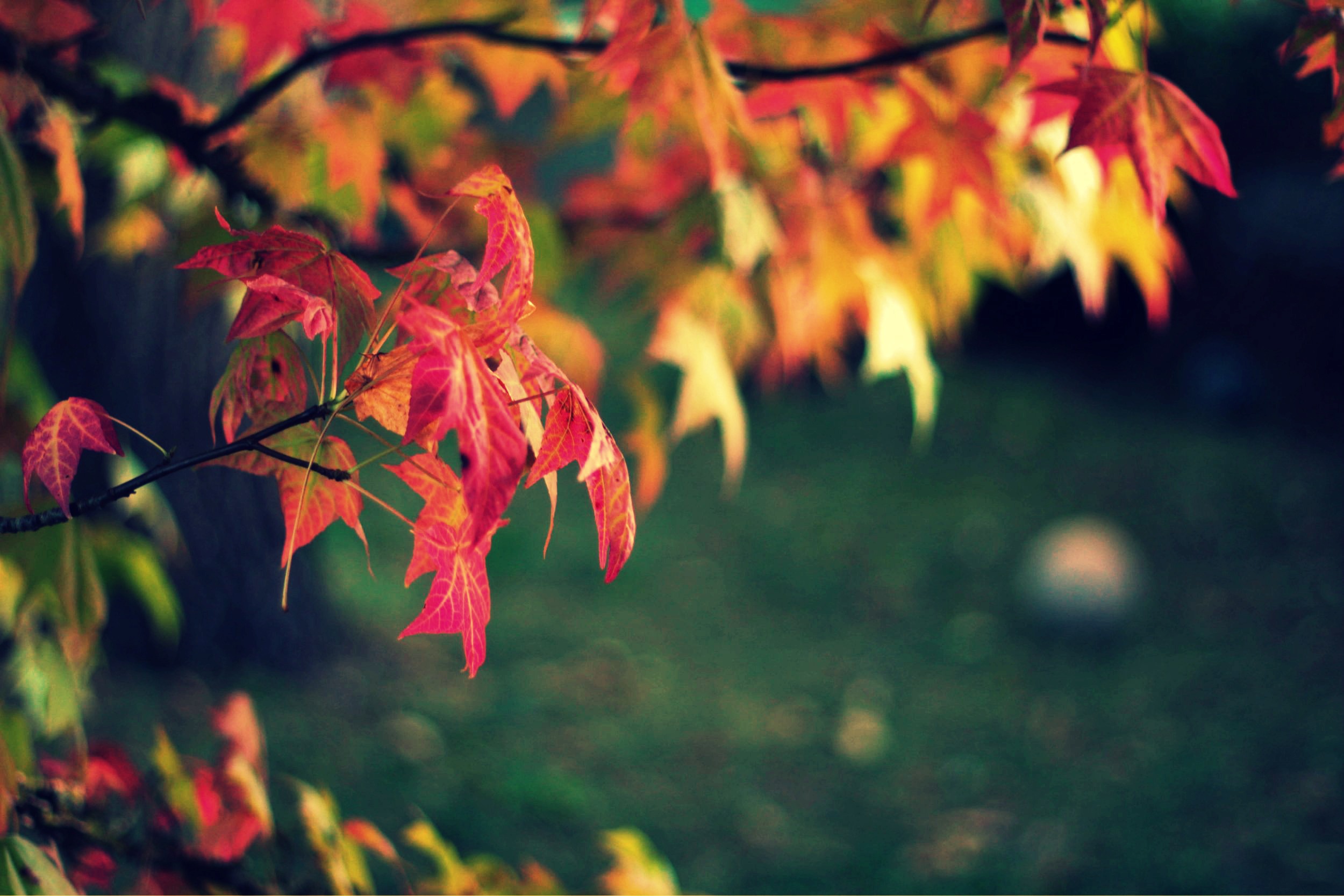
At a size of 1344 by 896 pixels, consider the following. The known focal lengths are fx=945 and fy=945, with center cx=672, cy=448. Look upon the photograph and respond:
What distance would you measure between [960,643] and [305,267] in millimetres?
3128

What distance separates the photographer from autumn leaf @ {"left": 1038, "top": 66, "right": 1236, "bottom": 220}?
672 millimetres

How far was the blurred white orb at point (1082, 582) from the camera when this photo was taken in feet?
10.8

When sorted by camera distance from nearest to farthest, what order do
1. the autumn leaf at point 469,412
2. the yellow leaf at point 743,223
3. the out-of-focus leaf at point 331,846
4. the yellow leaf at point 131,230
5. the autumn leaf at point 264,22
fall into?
the autumn leaf at point 469,412 < the out-of-focus leaf at point 331,846 < the autumn leaf at point 264,22 < the yellow leaf at point 743,223 < the yellow leaf at point 131,230

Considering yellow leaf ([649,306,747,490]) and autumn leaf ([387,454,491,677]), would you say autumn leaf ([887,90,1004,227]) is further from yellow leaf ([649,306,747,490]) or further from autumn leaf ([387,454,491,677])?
autumn leaf ([387,454,491,677])

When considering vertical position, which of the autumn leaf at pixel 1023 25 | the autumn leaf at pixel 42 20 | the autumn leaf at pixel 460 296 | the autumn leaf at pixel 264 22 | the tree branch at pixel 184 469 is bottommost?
the tree branch at pixel 184 469

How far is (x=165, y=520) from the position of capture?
2.01 metres

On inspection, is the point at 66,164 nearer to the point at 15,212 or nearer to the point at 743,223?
the point at 15,212

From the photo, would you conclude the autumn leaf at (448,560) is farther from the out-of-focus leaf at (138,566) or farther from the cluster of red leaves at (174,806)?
the out-of-focus leaf at (138,566)

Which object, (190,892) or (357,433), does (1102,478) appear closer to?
(357,433)

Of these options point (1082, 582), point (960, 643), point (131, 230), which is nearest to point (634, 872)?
point (131, 230)

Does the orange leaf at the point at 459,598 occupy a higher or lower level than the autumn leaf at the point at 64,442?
lower

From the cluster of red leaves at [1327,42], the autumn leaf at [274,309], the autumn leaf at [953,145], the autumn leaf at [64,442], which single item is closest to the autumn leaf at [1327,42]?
the cluster of red leaves at [1327,42]

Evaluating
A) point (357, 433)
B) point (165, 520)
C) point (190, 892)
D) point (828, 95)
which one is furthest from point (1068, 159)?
point (357, 433)

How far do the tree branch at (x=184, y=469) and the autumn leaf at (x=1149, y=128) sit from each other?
54cm
